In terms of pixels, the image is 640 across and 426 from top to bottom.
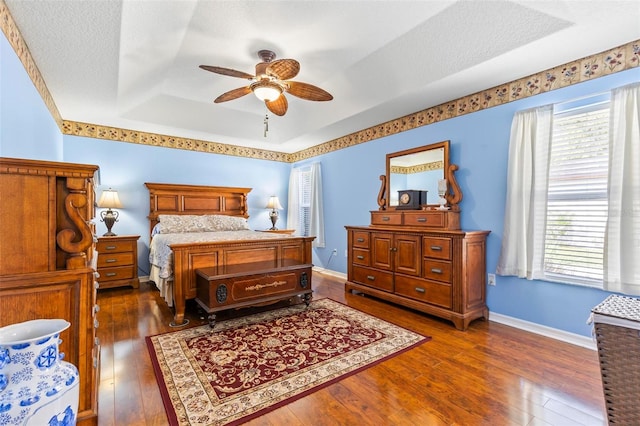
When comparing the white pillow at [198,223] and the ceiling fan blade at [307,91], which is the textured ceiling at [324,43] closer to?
the ceiling fan blade at [307,91]

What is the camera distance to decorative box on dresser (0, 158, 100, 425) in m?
1.26

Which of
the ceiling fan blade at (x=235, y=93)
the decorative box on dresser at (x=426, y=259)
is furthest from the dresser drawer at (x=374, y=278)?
the ceiling fan blade at (x=235, y=93)

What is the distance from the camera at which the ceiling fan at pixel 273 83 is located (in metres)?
2.35

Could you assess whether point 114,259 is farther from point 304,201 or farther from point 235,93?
point 304,201

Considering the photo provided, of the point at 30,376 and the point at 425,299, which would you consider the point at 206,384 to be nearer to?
the point at 30,376

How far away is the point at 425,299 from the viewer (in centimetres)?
308

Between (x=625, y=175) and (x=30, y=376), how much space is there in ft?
11.9

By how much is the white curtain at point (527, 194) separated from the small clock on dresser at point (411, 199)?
913 mm

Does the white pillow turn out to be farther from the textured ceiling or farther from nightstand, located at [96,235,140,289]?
the textured ceiling

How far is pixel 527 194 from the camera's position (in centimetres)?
273

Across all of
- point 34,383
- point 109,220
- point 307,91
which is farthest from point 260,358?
point 109,220

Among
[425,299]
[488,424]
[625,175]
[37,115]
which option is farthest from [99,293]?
[625,175]

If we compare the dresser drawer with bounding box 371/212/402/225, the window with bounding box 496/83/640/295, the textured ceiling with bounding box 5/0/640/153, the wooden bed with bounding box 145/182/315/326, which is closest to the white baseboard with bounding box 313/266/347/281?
the wooden bed with bounding box 145/182/315/326

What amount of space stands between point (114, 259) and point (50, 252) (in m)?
3.16
